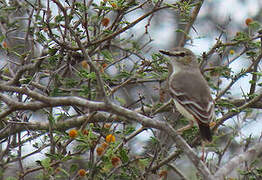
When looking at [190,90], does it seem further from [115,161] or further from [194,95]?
[115,161]

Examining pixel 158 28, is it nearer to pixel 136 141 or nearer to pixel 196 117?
pixel 136 141

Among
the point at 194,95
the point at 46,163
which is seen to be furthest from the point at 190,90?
the point at 46,163

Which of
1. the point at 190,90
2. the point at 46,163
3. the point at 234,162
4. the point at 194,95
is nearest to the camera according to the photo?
the point at 234,162

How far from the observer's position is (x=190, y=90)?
232 inches

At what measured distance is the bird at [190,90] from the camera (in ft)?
17.4

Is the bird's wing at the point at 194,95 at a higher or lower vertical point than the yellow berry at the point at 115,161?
higher

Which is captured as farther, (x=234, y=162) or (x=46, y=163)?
(x=46, y=163)

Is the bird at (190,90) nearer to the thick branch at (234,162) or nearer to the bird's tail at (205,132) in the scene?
the bird's tail at (205,132)

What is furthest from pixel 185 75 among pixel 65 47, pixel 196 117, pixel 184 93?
pixel 65 47

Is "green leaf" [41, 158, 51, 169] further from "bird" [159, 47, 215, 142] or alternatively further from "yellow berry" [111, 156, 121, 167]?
"bird" [159, 47, 215, 142]

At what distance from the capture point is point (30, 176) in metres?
8.51

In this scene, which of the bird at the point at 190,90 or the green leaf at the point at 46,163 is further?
the bird at the point at 190,90

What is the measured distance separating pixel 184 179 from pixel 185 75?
50.3 inches

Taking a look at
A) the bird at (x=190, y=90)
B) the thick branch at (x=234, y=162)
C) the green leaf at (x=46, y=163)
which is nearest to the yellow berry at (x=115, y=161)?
the green leaf at (x=46, y=163)
